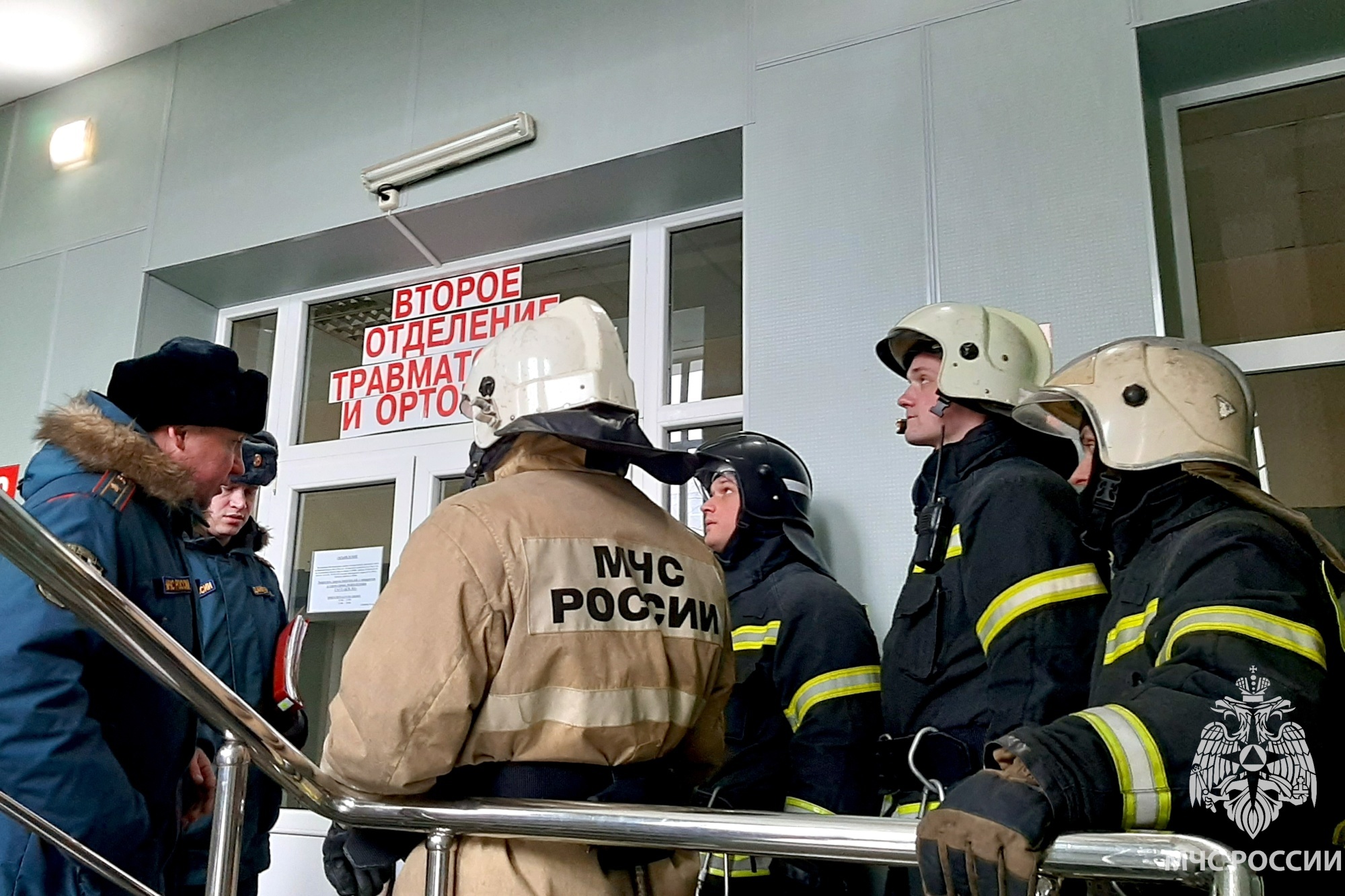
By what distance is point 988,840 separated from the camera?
3.43ft

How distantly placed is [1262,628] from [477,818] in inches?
40.6

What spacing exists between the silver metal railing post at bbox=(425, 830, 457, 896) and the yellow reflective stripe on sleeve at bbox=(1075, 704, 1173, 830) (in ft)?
2.82

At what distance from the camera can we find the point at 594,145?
3.69m

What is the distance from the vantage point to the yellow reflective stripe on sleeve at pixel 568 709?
1.48 m

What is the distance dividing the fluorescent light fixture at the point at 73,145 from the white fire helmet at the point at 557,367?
13.1 ft

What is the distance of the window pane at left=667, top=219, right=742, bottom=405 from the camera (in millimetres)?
3703

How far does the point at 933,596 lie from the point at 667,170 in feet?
6.83

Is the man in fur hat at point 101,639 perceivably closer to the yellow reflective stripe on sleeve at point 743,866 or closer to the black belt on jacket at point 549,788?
the black belt on jacket at point 549,788

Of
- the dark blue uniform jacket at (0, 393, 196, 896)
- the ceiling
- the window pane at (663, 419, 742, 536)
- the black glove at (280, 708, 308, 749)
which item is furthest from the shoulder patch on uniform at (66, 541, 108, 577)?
the ceiling

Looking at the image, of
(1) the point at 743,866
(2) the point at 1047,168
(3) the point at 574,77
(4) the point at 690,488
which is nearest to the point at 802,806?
(1) the point at 743,866

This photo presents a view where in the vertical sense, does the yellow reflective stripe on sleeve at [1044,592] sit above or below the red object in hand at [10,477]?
below

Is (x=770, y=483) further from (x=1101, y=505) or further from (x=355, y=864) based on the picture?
(x=355, y=864)

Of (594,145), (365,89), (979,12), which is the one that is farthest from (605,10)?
(979,12)

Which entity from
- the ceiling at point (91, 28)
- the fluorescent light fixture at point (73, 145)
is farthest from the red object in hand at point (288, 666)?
the fluorescent light fixture at point (73, 145)
